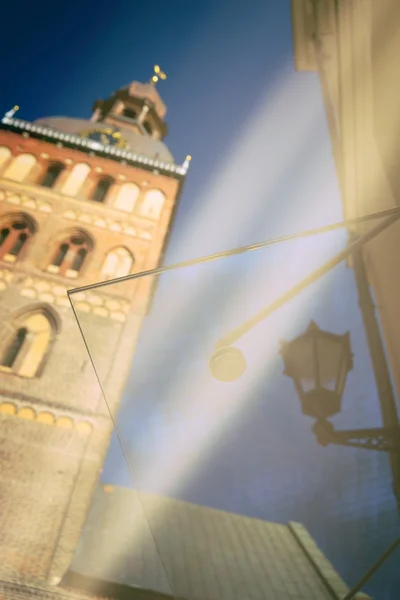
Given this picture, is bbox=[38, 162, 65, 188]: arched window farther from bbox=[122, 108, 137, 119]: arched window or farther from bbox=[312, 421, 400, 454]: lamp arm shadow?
bbox=[312, 421, 400, 454]: lamp arm shadow

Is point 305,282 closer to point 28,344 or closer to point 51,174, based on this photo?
point 28,344

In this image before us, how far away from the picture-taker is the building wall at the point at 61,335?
23.6 ft

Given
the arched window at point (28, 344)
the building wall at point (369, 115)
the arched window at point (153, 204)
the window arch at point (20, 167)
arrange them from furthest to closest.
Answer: the arched window at point (153, 204)
the window arch at point (20, 167)
the arched window at point (28, 344)
the building wall at point (369, 115)

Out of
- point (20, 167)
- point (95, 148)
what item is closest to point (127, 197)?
point (95, 148)

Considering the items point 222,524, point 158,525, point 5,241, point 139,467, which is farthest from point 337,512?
point 139,467

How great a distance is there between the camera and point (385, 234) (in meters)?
3.36

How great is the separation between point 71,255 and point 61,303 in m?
2.11

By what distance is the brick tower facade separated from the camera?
7309 millimetres

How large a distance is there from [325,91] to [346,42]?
161cm

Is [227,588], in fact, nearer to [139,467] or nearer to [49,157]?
[139,467]

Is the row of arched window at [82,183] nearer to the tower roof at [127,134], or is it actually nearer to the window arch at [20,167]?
the window arch at [20,167]

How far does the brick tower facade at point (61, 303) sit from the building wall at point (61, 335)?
2 centimetres

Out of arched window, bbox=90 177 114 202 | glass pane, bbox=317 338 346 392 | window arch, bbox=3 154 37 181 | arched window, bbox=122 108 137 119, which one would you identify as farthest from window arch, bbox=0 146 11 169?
glass pane, bbox=317 338 346 392

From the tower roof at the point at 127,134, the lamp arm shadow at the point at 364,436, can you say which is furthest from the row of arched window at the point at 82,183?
the lamp arm shadow at the point at 364,436
